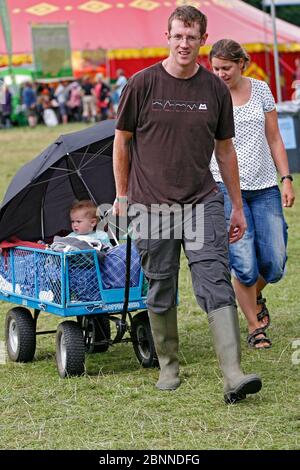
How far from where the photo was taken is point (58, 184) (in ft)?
23.7

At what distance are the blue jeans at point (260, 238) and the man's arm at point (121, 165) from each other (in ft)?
3.74

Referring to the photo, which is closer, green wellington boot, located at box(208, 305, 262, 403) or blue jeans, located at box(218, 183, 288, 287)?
green wellington boot, located at box(208, 305, 262, 403)

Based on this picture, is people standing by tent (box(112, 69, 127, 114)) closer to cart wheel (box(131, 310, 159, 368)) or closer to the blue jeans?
the blue jeans

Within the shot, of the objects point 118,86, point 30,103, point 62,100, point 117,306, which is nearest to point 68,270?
point 117,306

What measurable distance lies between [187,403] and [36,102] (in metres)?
32.9

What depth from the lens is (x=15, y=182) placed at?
693 cm

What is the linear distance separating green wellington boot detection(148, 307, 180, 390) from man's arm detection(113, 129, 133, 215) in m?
0.59

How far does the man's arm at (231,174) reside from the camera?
582 centimetres

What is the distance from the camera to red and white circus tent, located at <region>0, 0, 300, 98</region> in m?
39.2

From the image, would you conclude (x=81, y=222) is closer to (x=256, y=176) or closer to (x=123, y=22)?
(x=256, y=176)

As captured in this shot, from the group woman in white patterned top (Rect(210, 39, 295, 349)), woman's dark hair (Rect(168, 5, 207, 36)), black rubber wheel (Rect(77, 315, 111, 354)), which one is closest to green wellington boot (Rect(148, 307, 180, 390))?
black rubber wheel (Rect(77, 315, 111, 354))

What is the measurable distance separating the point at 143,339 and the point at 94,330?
0.42 metres

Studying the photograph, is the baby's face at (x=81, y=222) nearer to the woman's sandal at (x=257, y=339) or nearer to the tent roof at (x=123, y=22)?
the woman's sandal at (x=257, y=339)

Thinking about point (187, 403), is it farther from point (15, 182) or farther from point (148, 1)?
point (148, 1)
